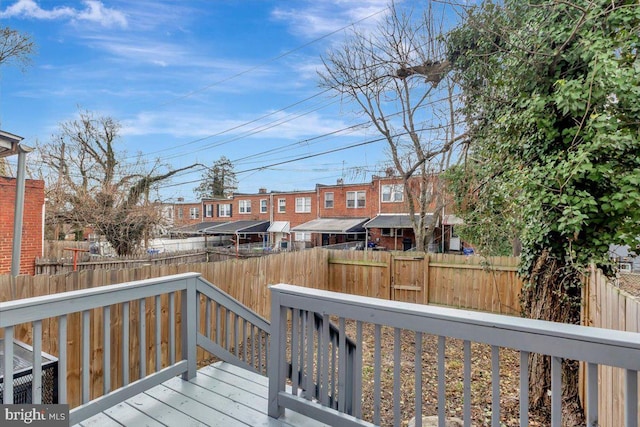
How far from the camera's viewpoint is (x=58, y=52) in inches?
380

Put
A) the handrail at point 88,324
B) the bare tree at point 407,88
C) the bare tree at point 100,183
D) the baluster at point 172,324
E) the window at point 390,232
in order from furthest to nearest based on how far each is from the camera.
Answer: the window at point 390,232 < the bare tree at point 100,183 < the bare tree at point 407,88 < the baluster at point 172,324 < the handrail at point 88,324

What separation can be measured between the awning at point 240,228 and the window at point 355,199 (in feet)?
23.4

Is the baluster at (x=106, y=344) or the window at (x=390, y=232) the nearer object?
the baluster at (x=106, y=344)

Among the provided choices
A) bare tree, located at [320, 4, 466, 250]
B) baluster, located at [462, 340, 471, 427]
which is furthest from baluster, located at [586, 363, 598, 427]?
bare tree, located at [320, 4, 466, 250]

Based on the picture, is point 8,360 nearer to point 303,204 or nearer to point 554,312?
point 554,312

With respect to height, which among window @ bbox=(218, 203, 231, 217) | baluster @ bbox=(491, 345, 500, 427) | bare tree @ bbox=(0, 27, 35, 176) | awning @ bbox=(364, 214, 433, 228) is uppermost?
bare tree @ bbox=(0, 27, 35, 176)

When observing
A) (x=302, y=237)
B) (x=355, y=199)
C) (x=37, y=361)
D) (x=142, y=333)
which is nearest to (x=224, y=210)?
(x=302, y=237)

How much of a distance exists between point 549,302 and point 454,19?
6.56 metres

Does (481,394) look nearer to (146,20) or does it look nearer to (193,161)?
(146,20)

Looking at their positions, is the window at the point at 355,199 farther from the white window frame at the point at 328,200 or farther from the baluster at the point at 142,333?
the baluster at the point at 142,333

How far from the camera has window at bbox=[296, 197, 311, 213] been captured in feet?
81.2

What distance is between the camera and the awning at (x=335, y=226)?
20.6 metres

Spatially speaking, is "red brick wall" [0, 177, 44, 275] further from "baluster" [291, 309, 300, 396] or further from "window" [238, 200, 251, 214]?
"window" [238, 200, 251, 214]

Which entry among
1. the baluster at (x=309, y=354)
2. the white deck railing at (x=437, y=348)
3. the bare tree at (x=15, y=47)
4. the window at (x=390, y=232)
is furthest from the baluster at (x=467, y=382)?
the window at (x=390, y=232)
